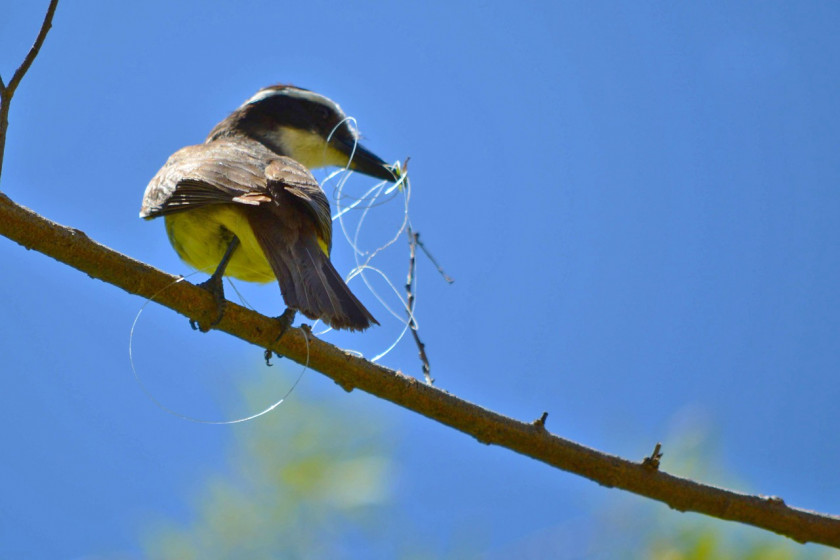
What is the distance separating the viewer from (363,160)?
5.14m

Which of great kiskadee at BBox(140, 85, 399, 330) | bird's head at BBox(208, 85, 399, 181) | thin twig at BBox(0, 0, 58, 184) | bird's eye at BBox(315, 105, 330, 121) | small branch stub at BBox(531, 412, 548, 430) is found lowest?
thin twig at BBox(0, 0, 58, 184)

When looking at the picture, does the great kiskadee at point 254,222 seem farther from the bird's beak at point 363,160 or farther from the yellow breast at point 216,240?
the bird's beak at point 363,160

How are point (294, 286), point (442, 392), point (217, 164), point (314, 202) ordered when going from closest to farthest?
point (442, 392) → point (294, 286) → point (314, 202) → point (217, 164)

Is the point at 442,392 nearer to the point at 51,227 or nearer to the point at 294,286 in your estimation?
the point at 294,286

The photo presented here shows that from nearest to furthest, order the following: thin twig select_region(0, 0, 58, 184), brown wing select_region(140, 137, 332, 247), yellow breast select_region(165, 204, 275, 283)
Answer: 1. thin twig select_region(0, 0, 58, 184)
2. brown wing select_region(140, 137, 332, 247)
3. yellow breast select_region(165, 204, 275, 283)

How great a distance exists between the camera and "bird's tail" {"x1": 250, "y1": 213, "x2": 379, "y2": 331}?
2.83 meters

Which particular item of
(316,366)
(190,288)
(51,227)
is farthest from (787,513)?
(51,227)

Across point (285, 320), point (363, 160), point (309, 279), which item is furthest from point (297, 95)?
point (285, 320)

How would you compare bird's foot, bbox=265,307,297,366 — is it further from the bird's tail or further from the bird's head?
the bird's head

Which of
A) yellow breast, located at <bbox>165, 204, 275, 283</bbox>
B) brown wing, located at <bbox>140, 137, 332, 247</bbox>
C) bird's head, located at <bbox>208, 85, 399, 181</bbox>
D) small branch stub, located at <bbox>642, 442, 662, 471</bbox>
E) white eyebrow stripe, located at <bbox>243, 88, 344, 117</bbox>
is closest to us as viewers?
small branch stub, located at <bbox>642, 442, 662, 471</bbox>

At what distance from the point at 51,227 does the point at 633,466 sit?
1805mm

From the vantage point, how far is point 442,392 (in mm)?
2730

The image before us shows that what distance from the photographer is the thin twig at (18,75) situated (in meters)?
2.29

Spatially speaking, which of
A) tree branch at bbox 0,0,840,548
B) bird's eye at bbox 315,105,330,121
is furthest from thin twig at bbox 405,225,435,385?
bird's eye at bbox 315,105,330,121
